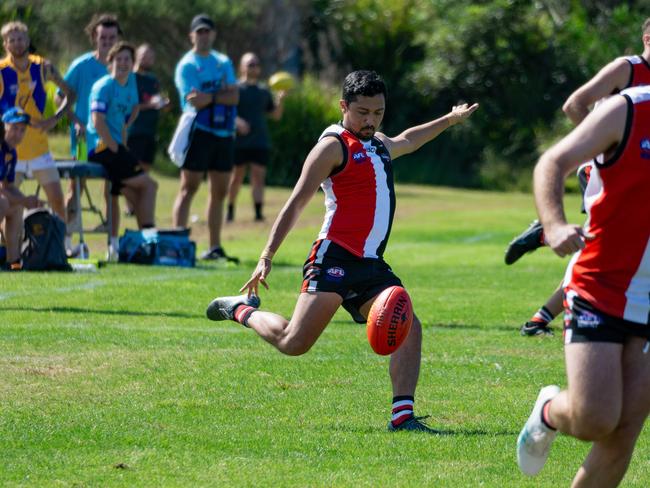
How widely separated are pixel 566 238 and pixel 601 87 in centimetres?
378

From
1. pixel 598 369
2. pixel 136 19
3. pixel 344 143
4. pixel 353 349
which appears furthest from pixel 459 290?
pixel 136 19

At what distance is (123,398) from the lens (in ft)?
25.7

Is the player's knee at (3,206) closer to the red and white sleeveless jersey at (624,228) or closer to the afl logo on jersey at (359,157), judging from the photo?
the afl logo on jersey at (359,157)

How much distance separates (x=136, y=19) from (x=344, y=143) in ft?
80.6

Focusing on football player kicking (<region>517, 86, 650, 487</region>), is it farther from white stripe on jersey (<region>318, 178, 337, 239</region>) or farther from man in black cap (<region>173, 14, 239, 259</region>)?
man in black cap (<region>173, 14, 239, 259</region>)

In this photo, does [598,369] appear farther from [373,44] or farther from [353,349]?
[373,44]

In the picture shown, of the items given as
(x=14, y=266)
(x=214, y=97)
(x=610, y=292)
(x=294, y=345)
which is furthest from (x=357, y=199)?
(x=214, y=97)

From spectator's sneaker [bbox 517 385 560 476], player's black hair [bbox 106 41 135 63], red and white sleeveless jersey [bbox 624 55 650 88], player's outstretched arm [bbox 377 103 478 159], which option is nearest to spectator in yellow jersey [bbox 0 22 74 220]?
player's black hair [bbox 106 41 135 63]

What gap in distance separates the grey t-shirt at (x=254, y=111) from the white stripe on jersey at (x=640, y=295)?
664 inches

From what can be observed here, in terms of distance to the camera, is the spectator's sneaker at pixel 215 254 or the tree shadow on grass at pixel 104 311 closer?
the tree shadow on grass at pixel 104 311

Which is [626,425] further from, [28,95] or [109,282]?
[28,95]

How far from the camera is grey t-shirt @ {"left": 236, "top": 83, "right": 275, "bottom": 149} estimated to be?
2186 cm

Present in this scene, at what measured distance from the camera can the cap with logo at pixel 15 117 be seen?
1319 centimetres

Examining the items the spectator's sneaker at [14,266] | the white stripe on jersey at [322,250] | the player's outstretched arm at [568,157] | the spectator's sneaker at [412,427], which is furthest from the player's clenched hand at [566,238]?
the spectator's sneaker at [14,266]
